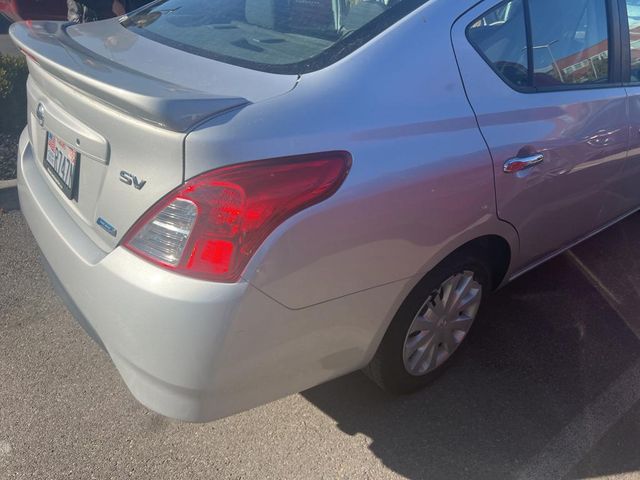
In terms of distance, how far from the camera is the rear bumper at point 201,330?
5.42 feet

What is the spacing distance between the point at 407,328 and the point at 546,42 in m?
1.31

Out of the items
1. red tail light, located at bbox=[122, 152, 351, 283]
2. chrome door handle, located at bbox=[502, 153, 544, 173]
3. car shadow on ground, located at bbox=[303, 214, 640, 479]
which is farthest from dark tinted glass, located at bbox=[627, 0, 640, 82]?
red tail light, located at bbox=[122, 152, 351, 283]

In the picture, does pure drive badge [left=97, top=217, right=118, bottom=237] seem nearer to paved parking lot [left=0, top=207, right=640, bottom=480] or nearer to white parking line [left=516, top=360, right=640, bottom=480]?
paved parking lot [left=0, top=207, right=640, bottom=480]

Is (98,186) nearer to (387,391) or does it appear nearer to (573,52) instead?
(387,391)

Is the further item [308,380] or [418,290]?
[418,290]

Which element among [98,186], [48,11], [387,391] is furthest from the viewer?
[48,11]

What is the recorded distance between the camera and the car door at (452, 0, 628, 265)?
221cm

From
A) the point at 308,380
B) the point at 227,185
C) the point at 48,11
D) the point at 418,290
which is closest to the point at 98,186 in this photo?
the point at 227,185

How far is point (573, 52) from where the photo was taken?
106 inches

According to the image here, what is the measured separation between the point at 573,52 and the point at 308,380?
72.0 inches

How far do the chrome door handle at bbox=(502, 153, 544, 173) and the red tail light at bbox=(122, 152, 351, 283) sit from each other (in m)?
0.93

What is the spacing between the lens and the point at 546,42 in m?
2.55

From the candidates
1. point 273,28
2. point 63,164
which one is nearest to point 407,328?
point 273,28

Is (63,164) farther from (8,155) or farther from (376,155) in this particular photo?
(8,155)
